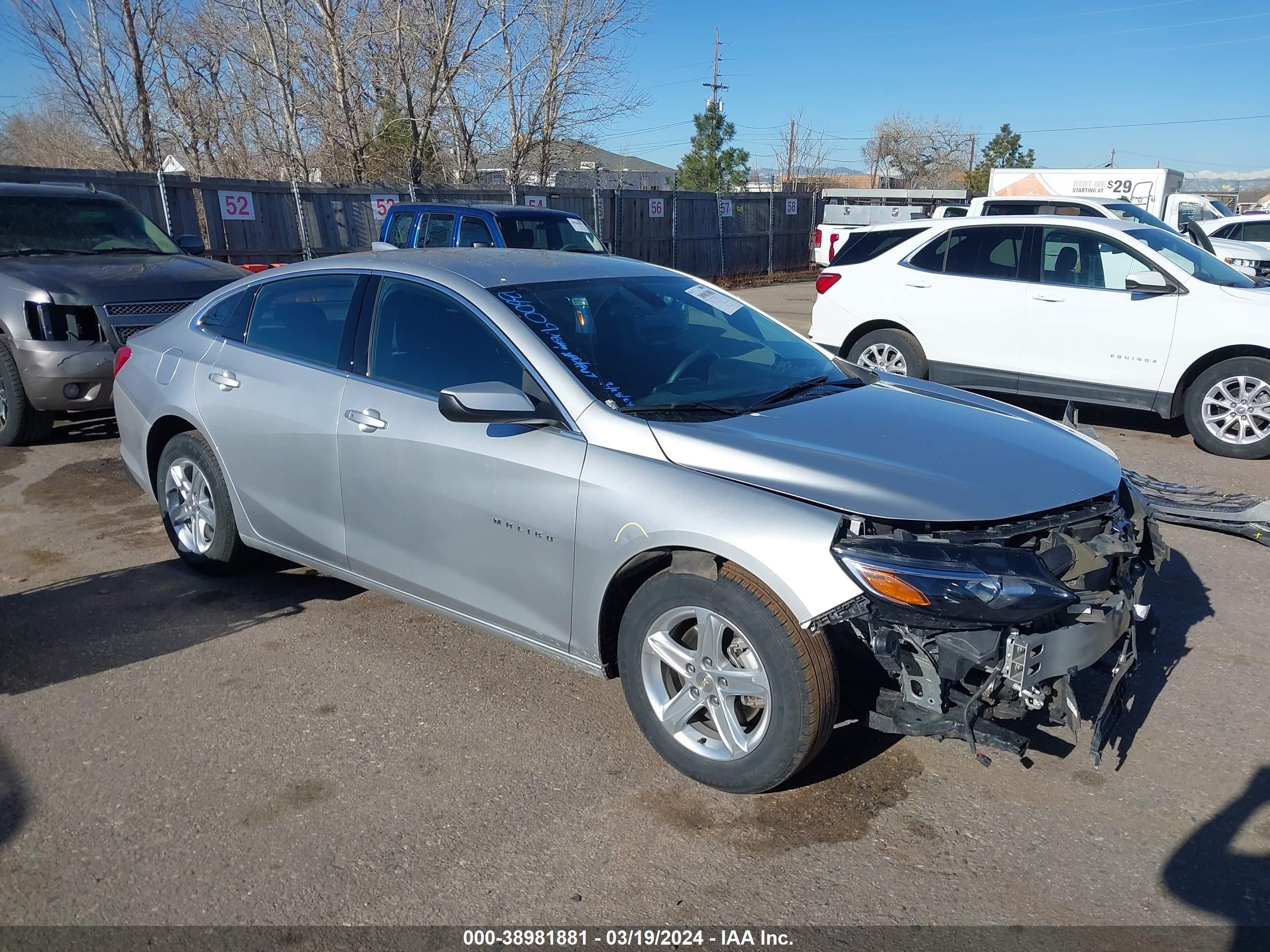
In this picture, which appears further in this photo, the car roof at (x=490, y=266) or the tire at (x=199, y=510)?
the tire at (x=199, y=510)

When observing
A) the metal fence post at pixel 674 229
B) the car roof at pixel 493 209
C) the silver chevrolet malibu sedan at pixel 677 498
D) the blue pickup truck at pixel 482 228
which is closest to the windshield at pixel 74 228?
the blue pickup truck at pixel 482 228

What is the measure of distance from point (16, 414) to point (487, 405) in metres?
5.99

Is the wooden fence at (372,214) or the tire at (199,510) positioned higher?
the wooden fence at (372,214)

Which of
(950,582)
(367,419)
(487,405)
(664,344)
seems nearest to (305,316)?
(367,419)

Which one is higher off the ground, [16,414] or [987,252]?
[987,252]

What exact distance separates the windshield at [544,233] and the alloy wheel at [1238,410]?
20.8ft

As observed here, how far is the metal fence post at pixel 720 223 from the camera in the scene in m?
23.6

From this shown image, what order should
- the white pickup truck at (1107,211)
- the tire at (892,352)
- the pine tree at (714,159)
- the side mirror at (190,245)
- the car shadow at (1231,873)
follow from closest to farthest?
the car shadow at (1231,873) < the tire at (892,352) < the side mirror at (190,245) < the white pickup truck at (1107,211) < the pine tree at (714,159)

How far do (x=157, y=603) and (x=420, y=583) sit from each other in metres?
1.74

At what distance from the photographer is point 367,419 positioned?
4051 mm

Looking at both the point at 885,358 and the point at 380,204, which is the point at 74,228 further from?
the point at 380,204

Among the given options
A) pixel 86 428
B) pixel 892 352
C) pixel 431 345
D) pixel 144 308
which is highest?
pixel 431 345

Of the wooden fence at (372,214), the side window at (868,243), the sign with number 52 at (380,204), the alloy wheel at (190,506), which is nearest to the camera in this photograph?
the alloy wheel at (190,506)

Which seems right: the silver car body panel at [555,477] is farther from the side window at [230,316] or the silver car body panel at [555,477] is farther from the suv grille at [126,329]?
the suv grille at [126,329]
